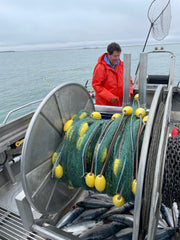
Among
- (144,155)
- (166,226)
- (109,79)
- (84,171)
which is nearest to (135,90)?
(109,79)

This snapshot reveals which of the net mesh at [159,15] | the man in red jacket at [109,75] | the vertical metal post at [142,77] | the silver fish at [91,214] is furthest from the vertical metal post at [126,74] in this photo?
the net mesh at [159,15]

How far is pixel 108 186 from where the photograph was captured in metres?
2.15

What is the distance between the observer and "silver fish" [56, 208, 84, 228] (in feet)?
11.0

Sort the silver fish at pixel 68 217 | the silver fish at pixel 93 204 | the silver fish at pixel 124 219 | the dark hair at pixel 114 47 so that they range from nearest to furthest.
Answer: the silver fish at pixel 124 219, the silver fish at pixel 68 217, the silver fish at pixel 93 204, the dark hair at pixel 114 47

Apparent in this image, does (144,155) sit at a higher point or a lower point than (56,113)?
lower

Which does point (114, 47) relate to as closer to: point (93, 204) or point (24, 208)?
point (93, 204)

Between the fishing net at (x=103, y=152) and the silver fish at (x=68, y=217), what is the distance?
123cm

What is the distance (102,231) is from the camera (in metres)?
3.18

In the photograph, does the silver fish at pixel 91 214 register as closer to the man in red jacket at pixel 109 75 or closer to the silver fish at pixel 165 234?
the silver fish at pixel 165 234

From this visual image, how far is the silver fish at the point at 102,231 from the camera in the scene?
10.3 ft

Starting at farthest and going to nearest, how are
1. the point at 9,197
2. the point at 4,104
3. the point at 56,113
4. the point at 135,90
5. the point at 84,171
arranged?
the point at 4,104, the point at 135,90, the point at 9,197, the point at 56,113, the point at 84,171

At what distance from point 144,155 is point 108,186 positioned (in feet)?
2.34

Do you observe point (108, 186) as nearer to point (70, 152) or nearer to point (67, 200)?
point (70, 152)

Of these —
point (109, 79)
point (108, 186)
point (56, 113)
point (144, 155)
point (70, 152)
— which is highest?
point (109, 79)
